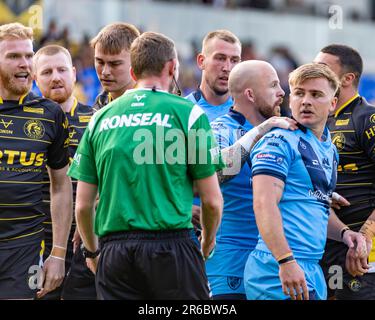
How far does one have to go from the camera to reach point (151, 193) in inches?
221

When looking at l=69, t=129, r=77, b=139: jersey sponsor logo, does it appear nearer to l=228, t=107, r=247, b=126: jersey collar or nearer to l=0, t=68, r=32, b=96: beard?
l=0, t=68, r=32, b=96: beard

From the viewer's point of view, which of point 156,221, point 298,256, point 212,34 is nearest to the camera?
point 156,221

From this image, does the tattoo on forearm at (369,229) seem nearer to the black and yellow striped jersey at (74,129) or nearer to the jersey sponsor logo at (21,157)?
the black and yellow striped jersey at (74,129)

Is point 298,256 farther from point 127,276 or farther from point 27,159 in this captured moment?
point 27,159

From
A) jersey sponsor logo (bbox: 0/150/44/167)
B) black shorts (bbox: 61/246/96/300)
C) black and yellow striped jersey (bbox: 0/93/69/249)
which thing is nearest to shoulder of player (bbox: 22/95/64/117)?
black and yellow striped jersey (bbox: 0/93/69/249)

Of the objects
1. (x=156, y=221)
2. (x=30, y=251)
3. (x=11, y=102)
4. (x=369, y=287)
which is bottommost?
(x=369, y=287)

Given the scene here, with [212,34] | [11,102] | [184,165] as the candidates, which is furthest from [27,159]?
[212,34]

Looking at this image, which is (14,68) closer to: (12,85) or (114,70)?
(12,85)

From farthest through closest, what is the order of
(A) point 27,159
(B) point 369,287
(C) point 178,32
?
(C) point 178,32 < (B) point 369,287 < (A) point 27,159

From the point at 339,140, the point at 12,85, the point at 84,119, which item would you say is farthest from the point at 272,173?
the point at 84,119

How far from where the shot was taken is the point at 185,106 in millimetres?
5711

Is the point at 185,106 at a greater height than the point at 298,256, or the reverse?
the point at 185,106

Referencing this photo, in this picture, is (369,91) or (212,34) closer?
(212,34)

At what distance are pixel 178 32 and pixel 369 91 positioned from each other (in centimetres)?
507
